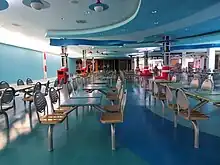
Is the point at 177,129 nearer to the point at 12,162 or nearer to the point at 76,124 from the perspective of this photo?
the point at 76,124

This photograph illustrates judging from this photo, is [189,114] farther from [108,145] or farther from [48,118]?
[48,118]

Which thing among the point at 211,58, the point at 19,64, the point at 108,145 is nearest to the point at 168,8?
the point at 108,145

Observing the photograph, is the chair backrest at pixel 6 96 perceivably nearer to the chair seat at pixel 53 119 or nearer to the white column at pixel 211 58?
the chair seat at pixel 53 119

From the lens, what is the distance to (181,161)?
266cm

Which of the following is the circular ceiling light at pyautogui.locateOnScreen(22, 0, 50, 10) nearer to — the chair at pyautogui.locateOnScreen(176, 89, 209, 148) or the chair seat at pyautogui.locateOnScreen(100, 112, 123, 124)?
the chair seat at pyautogui.locateOnScreen(100, 112, 123, 124)

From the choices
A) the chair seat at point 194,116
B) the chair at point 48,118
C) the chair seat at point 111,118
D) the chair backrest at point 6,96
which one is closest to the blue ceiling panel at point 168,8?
the chair seat at point 194,116

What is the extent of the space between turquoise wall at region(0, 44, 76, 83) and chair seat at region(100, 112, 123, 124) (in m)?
7.55

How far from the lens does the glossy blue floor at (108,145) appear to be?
2.71 m

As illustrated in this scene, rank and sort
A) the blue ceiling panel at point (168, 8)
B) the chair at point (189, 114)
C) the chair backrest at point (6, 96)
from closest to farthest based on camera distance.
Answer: the chair at point (189, 114), the chair backrest at point (6, 96), the blue ceiling panel at point (168, 8)

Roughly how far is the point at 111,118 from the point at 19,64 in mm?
9782

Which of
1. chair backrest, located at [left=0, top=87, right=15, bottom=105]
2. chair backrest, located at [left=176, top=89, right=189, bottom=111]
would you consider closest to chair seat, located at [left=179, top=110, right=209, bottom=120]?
chair backrest, located at [left=176, top=89, right=189, bottom=111]

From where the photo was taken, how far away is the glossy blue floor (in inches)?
107

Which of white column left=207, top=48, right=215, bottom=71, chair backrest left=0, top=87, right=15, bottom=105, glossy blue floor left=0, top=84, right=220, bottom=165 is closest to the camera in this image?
glossy blue floor left=0, top=84, right=220, bottom=165

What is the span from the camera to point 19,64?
11484mm
